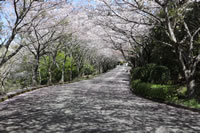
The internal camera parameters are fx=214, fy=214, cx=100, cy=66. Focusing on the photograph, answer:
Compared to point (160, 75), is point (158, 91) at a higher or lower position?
lower

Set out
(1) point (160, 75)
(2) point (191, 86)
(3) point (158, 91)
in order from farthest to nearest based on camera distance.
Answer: (1) point (160, 75) → (3) point (158, 91) → (2) point (191, 86)

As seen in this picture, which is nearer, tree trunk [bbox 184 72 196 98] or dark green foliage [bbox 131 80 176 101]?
tree trunk [bbox 184 72 196 98]

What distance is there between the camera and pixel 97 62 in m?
61.0

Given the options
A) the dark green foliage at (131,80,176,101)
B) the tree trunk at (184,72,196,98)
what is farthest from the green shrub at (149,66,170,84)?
the tree trunk at (184,72,196,98)

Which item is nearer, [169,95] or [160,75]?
[169,95]

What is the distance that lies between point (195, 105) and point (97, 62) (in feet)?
171

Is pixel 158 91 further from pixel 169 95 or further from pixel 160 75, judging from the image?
pixel 160 75

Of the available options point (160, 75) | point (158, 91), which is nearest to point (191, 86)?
point (158, 91)

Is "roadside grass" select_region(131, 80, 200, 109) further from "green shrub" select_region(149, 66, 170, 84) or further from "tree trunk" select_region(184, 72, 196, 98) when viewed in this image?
"green shrub" select_region(149, 66, 170, 84)

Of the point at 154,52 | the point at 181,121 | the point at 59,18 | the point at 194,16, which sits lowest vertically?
the point at 181,121

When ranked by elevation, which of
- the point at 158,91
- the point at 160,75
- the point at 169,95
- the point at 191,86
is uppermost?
the point at 160,75

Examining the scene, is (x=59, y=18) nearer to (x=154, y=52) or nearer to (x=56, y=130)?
(x=154, y=52)

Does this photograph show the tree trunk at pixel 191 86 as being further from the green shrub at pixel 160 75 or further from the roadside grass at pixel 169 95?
the green shrub at pixel 160 75

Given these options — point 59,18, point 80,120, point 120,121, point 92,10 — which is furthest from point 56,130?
point 59,18
